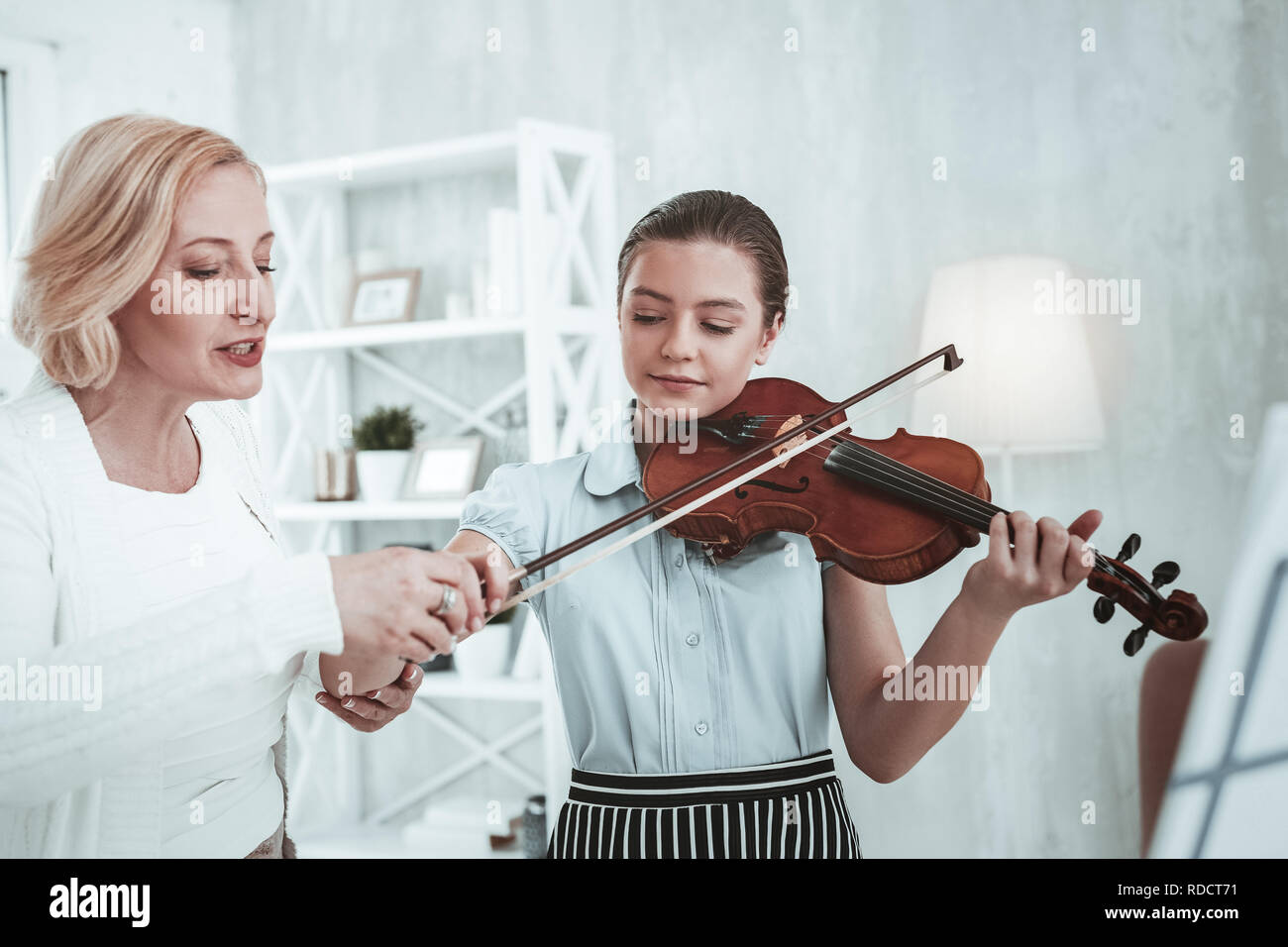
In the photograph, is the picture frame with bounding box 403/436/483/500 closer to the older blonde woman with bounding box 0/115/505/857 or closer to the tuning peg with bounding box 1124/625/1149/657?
the older blonde woman with bounding box 0/115/505/857

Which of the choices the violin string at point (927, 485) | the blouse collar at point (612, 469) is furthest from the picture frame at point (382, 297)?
the violin string at point (927, 485)

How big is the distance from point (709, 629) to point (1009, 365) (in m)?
0.99

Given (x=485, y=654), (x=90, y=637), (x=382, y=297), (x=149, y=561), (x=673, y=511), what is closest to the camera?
(x=90, y=637)

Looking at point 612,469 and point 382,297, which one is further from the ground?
point 382,297

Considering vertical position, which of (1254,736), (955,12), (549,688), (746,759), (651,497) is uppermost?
(955,12)

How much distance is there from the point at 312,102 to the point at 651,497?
6.83 feet

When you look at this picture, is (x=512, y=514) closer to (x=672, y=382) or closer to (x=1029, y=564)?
(x=672, y=382)

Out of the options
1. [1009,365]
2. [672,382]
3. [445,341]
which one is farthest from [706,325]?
[445,341]

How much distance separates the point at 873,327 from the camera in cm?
193

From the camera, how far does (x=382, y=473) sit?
243cm

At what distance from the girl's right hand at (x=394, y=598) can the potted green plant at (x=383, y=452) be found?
1.60 m


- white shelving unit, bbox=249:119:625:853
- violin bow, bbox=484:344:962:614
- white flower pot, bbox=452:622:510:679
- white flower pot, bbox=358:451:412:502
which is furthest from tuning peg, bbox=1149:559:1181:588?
white flower pot, bbox=358:451:412:502
